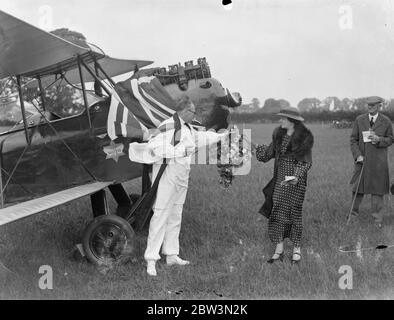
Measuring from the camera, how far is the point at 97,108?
505cm

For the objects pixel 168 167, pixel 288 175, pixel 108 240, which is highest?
pixel 168 167

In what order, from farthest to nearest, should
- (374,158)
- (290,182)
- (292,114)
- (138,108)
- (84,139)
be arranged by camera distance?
(374,158)
(84,139)
(138,108)
(290,182)
(292,114)

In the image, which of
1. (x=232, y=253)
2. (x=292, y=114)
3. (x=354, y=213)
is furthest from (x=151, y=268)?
(x=354, y=213)

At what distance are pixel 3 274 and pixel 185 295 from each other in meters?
1.78

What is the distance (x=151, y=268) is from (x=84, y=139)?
1667 mm

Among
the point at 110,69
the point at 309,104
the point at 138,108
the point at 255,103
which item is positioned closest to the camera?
the point at 138,108

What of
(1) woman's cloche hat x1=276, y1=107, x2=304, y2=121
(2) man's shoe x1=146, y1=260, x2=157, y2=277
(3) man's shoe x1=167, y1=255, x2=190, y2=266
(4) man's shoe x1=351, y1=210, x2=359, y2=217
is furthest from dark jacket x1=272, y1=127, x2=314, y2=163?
(4) man's shoe x1=351, y1=210, x2=359, y2=217

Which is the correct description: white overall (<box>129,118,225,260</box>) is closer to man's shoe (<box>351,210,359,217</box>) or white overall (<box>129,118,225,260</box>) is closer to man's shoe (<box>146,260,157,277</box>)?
man's shoe (<box>146,260,157,277</box>)

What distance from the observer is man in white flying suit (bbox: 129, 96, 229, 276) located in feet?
13.5

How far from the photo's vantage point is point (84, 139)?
502 cm

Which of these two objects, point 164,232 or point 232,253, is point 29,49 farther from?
point 232,253

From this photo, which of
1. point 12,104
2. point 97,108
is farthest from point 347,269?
point 12,104

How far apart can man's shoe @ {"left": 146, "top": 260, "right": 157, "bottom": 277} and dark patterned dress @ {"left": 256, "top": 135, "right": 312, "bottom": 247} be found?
1.17m
